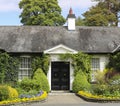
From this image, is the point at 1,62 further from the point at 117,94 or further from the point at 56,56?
the point at 117,94

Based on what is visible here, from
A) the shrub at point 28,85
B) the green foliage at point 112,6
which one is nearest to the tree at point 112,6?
the green foliage at point 112,6

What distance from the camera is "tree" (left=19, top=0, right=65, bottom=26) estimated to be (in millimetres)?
50344

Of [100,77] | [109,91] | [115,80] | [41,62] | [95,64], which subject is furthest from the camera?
[95,64]

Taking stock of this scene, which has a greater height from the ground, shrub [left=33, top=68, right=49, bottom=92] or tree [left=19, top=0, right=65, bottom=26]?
tree [left=19, top=0, right=65, bottom=26]

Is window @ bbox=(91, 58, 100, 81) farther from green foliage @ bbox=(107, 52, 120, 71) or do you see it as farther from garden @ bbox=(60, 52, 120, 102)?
green foliage @ bbox=(107, 52, 120, 71)

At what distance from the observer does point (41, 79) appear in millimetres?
27641

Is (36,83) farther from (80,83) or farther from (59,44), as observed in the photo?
(59,44)

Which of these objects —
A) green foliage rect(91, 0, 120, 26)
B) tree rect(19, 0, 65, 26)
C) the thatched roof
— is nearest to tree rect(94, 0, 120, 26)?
green foliage rect(91, 0, 120, 26)

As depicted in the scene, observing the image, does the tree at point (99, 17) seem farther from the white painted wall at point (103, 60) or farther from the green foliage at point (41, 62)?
the green foliage at point (41, 62)

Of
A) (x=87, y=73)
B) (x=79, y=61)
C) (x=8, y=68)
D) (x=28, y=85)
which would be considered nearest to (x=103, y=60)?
(x=87, y=73)

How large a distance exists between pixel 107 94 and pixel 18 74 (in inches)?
405

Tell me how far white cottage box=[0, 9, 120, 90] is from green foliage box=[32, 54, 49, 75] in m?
0.42

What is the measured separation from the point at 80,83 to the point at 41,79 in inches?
123

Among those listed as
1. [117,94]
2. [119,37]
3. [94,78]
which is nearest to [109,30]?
[119,37]
